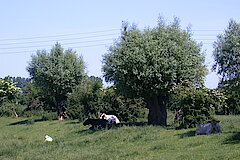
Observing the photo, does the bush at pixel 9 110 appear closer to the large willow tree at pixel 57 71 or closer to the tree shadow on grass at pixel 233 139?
the large willow tree at pixel 57 71

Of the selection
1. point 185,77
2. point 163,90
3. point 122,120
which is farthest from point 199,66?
point 122,120

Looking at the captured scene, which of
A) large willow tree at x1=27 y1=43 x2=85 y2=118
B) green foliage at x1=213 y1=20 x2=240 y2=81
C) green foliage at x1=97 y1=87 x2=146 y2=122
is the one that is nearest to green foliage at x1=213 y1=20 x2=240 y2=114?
green foliage at x1=213 y1=20 x2=240 y2=81

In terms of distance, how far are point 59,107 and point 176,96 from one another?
22148mm

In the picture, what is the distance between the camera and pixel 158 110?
2506 cm

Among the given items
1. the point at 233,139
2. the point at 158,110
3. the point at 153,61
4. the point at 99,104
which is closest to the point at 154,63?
the point at 153,61

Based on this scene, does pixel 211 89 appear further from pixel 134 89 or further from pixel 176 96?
pixel 134 89

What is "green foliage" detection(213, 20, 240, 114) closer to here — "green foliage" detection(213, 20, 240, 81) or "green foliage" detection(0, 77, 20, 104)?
"green foliage" detection(213, 20, 240, 81)

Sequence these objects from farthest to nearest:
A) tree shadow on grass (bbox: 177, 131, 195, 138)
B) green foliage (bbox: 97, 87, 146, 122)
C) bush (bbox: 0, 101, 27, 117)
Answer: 1. bush (bbox: 0, 101, 27, 117)
2. green foliage (bbox: 97, 87, 146, 122)
3. tree shadow on grass (bbox: 177, 131, 195, 138)

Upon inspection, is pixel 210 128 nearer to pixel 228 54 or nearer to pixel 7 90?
pixel 228 54

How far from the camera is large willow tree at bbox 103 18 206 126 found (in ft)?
75.8

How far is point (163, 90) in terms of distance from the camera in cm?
2378

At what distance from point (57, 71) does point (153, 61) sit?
1942 centimetres

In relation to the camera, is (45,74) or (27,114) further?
(27,114)

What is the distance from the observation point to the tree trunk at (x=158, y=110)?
25.1 metres
